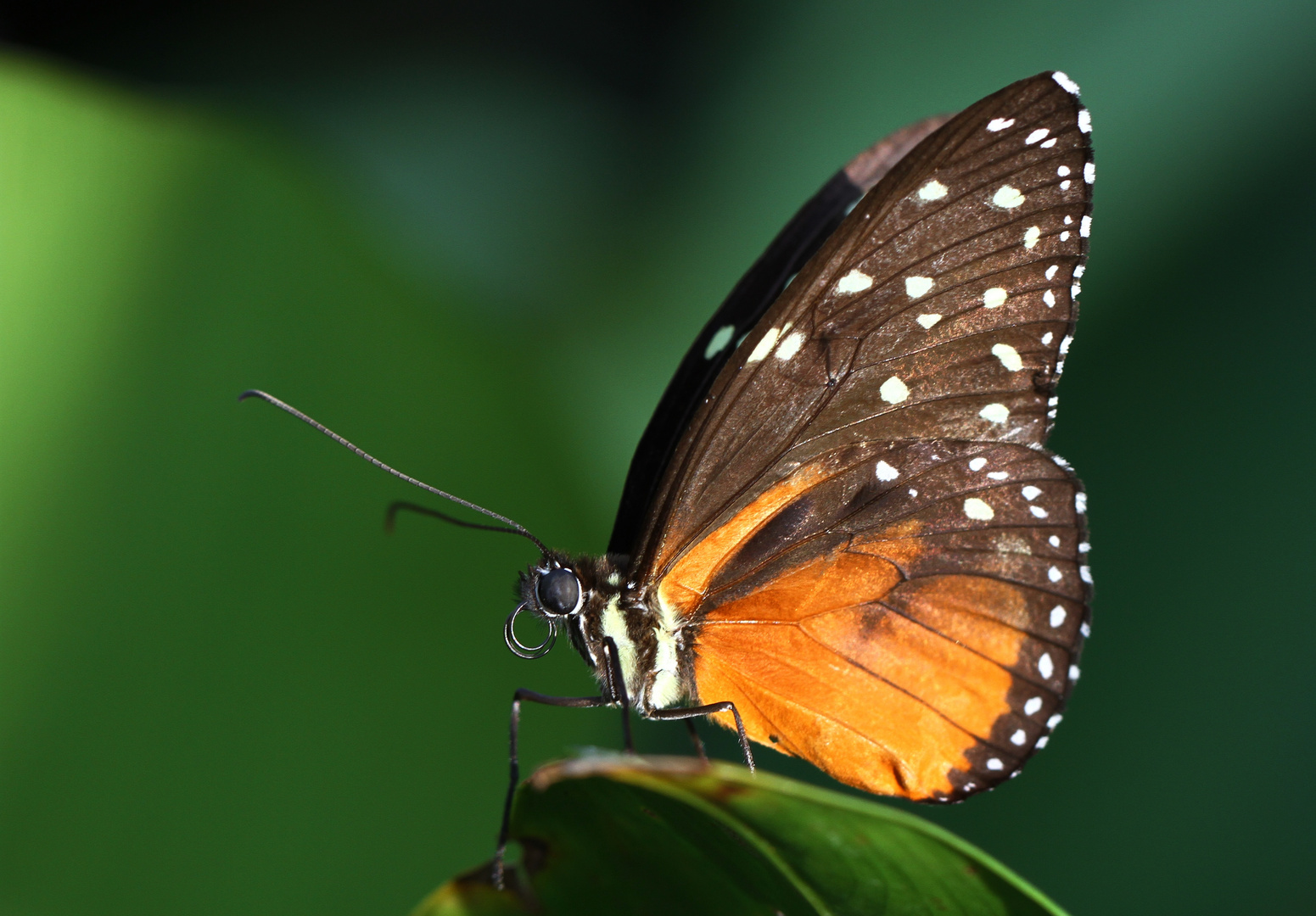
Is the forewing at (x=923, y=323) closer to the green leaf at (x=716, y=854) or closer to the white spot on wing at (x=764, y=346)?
the white spot on wing at (x=764, y=346)

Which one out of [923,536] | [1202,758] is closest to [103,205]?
[923,536]

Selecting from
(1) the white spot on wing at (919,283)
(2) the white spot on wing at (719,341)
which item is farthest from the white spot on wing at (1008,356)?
(2) the white spot on wing at (719,341)

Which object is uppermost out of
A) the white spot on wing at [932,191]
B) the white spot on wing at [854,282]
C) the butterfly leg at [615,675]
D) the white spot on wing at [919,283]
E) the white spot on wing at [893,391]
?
the white spot on wing at [932,191]

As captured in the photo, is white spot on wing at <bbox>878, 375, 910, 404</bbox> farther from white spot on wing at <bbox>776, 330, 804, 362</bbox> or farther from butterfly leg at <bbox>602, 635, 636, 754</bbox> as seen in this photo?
butterfly leg at <bbox>602, 635, 636, 754</bbox>

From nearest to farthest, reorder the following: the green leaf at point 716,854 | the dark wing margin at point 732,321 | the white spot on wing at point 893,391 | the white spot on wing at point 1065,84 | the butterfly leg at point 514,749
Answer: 1. the green leaf at point 716,854
2. the butterfly leg at point 514,749
3. the white spot on wing at point 1065,84
4. the white spot on wing at point 893,391
5. the dark wing margin at point 732,321

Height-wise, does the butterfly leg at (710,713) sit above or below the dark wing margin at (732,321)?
below

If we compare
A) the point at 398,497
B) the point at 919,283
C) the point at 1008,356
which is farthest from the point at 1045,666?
the point at 398,497

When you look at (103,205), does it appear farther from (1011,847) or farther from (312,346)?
(1011,847)
